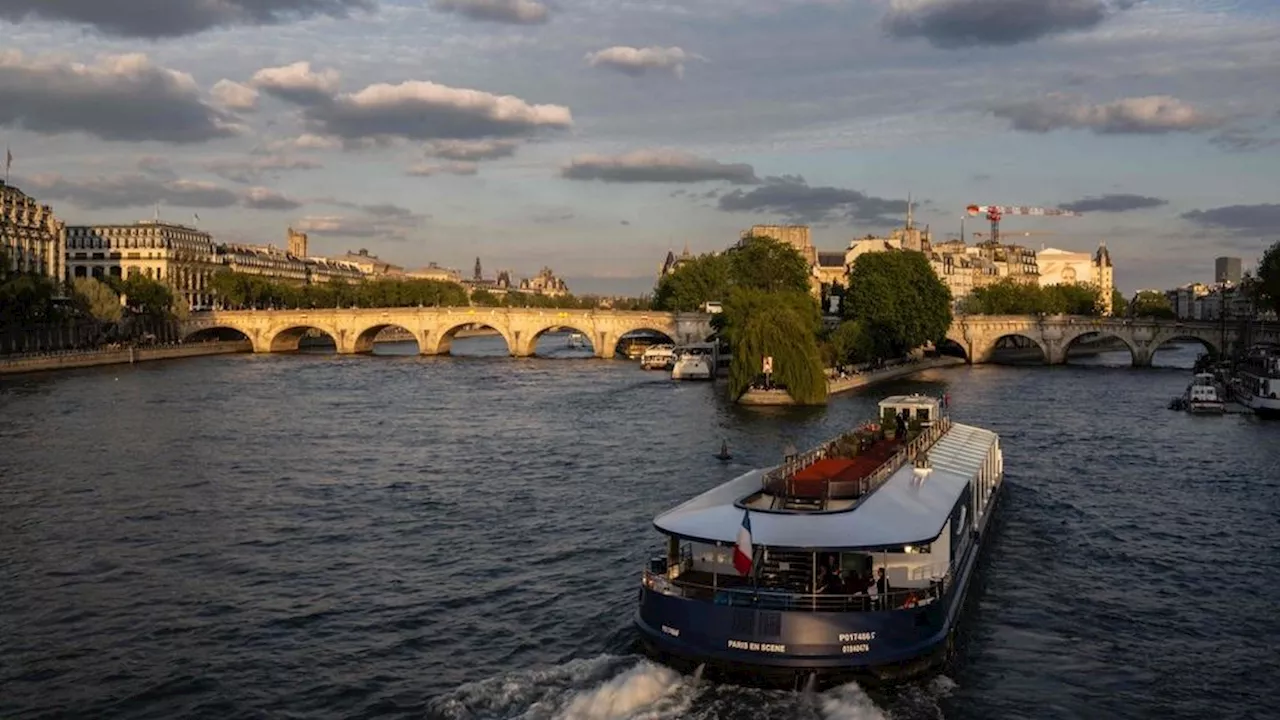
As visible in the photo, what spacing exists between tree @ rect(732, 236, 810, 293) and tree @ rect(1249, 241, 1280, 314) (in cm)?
3930

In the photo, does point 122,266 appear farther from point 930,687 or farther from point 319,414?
point 930,687

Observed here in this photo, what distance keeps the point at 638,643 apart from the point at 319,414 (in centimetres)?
4292

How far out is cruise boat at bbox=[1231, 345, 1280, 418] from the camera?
6184cm

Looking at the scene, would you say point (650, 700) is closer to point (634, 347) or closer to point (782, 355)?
point (782, 355)

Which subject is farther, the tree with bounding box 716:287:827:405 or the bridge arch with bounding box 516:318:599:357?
the bridge arch with bounding box 516:318:599:357

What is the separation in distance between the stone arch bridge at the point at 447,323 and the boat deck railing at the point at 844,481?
78.6 metres

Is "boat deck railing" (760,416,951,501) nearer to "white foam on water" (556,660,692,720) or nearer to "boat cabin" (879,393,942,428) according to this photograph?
"boat cabin" (879,393,942,428)

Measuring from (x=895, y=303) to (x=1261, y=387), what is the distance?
3780 cm

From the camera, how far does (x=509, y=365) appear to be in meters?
104

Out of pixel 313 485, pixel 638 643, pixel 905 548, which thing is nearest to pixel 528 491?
pixel 313 485

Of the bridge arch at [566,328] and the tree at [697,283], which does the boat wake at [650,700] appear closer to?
the bridge arch at [566,328]

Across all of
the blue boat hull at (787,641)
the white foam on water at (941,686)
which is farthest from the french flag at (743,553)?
the white foam on water at (941,686)

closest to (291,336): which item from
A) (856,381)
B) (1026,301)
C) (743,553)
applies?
(856,381)

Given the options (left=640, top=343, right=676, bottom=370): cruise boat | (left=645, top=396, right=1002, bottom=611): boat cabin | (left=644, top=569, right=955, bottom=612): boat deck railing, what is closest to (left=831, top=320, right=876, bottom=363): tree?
(left=640, top=343, right=676, bottom=370): cruise boat
